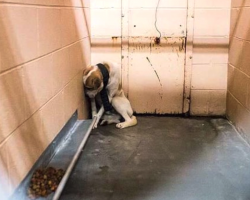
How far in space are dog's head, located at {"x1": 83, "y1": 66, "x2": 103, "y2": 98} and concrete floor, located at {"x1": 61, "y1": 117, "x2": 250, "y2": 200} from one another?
34cm

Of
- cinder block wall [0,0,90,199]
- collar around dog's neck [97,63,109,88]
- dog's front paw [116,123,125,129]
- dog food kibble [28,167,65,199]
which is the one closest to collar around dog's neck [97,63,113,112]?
collar around dog's neck [97,63,109,88]

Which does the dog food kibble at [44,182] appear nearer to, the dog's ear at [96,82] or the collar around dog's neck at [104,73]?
the dog's ear at [96,82]

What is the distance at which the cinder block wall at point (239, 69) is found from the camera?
2922mm

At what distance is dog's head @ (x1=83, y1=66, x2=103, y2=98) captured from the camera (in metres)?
3.06

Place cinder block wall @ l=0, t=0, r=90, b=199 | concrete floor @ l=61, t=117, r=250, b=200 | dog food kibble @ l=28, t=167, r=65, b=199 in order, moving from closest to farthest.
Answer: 1. cinder block wall @ l=0, t=0, r=90, b=199
2. dog food kibble @ l=28, t=167, r=65, b=199
3. concrete floor @ l=61, t=117, r=250, b=200

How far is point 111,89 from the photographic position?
3264 millimetres

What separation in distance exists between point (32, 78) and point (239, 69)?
1.88 m

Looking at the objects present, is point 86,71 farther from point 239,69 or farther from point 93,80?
point 239,69

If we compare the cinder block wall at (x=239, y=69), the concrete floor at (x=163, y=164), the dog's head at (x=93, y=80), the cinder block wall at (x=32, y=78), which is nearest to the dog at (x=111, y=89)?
the dog's head at (x=93, y=80)

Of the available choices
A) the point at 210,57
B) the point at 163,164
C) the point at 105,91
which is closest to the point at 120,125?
the point at 105,91

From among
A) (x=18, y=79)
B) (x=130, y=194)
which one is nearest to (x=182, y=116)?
(x=130, y=194)

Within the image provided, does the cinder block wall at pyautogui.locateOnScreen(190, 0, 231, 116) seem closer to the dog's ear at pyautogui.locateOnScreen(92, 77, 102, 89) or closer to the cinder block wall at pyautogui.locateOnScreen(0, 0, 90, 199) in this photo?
the dog's ear at pyautogui.locateOnScreen(92, 77, 102, 89)

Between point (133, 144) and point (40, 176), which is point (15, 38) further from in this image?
point (133, 144)

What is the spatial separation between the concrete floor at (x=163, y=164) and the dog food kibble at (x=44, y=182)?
7 centimetres
